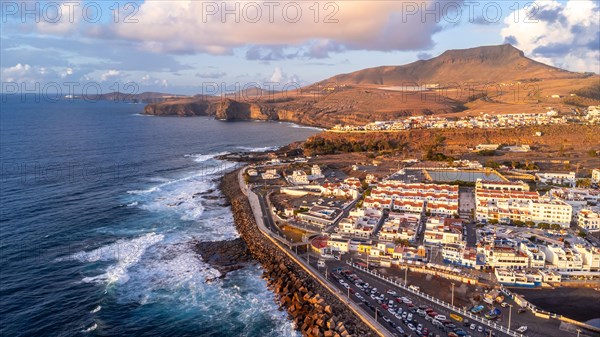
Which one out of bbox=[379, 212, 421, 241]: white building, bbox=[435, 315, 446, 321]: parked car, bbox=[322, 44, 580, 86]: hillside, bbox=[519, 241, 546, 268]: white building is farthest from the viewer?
bbox=[322, 44, 580, 86]: hillside

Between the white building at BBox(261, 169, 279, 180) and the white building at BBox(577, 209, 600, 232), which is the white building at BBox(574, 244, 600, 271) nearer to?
the white building at BBox(577, 209, 600, 232)

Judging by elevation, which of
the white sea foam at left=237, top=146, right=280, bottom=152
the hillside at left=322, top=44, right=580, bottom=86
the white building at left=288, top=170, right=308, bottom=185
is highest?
the hillside at left=322, top=44, right=580, bottom=86

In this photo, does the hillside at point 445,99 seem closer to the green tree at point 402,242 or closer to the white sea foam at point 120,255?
the green tree at point 402,242

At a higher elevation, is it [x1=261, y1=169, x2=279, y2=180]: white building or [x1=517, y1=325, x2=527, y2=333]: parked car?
[x1=261, y1=169, x2=279, y2=180]: white building

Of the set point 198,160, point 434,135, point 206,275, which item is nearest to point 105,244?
point 206,275

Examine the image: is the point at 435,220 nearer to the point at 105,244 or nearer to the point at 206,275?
the point at 206,275

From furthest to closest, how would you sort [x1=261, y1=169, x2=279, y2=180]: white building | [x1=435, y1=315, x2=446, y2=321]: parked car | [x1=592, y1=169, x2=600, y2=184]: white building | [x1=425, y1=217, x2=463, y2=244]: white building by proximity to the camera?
[x1=261, y1=169, x2=279, y2=180]: white building < [x1=592, y1=169, x2=600, y2=184]: white building < [x1=425, y1=217, x2=463, y2=244]: white building < [x1=435, y1=315, x2=446, y2=321]: parked car

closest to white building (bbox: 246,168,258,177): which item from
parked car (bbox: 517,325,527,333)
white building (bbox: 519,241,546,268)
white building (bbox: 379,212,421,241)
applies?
white building (bbox: 379,212,421,241)

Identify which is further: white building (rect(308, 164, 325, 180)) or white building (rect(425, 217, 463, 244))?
white building (rect(308, 164, 325, 180))
